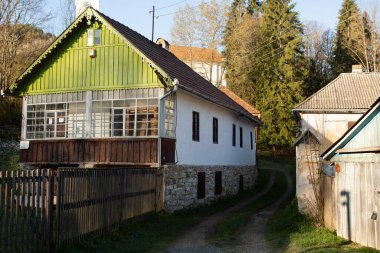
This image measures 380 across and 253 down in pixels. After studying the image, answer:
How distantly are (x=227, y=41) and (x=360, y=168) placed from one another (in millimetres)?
35924

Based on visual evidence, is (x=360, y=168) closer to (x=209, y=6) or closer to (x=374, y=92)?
(x=374, y=92)

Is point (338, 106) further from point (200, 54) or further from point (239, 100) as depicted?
point (200, 54)

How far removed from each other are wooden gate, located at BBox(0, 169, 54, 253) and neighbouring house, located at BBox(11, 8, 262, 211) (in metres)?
7.34

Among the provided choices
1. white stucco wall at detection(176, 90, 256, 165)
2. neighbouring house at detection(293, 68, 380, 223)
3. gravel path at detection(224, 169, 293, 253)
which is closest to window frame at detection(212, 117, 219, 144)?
white stucco wall at detection(176, 90, 256, 165)

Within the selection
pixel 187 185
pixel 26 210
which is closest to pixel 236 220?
pixel 187 185

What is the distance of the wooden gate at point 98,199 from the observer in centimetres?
991

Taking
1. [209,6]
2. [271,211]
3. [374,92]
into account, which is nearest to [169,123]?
[271,211]

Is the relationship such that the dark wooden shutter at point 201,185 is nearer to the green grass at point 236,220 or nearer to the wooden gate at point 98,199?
Answer: the green grass at point 236,220

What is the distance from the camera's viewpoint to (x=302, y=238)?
12.1 metres

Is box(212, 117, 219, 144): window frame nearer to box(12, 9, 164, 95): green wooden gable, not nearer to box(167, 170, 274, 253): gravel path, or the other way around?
box(167, 170, 274, 253): gravel path

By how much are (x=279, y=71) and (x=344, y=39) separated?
8.59 m

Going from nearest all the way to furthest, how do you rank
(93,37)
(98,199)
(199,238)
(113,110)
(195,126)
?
1. (98,199)
2. (199,238)
3. (113,110)
4. (93,37)
5. (195,126)

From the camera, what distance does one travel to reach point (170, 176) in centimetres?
1675

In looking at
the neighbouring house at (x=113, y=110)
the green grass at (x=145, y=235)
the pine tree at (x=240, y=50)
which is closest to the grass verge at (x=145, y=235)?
the green grass at (x=145, y=235)
